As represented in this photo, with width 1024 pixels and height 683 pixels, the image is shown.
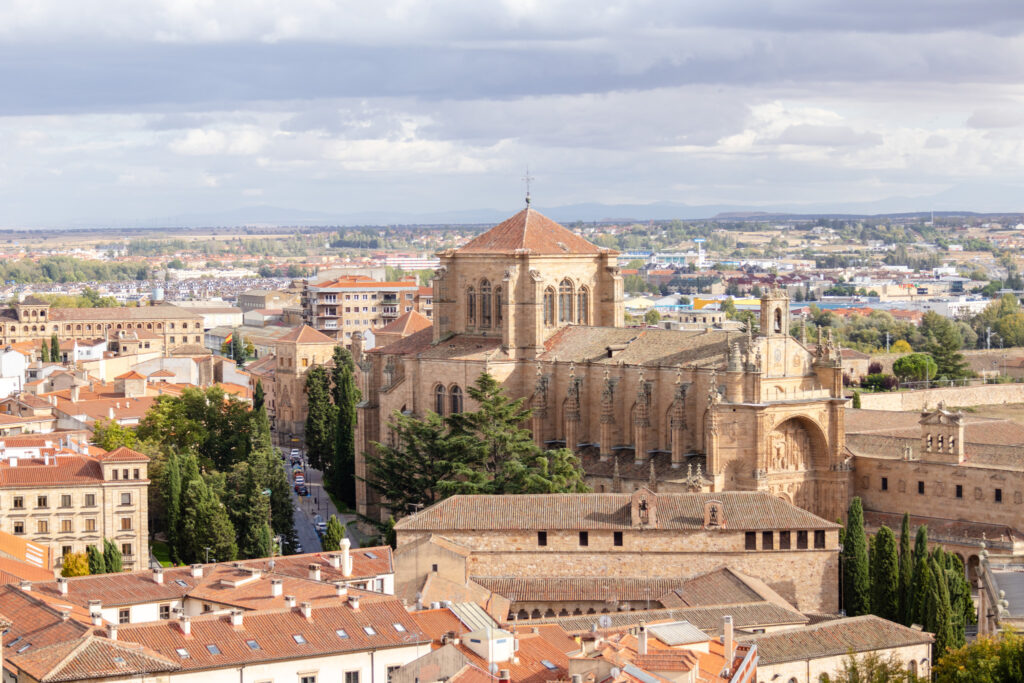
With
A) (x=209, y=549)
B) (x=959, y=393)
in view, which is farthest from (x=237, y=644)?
(x=959, y=393)

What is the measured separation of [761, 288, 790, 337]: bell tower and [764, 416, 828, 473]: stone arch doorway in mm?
4092

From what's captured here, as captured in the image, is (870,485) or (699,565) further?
(870,485)

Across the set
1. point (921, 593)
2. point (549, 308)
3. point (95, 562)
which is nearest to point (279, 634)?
point (95, 562)

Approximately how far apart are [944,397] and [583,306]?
51.9m

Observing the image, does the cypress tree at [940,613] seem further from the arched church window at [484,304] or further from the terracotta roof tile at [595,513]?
the arched church window at [484,304]

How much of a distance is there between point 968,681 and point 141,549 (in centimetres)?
4846

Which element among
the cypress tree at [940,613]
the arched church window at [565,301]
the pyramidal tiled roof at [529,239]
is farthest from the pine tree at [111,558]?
the cypress tree at [940,613]

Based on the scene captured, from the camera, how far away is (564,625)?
6159 centimetres

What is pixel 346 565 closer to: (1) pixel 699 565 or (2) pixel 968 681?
(1) pixel 699 565

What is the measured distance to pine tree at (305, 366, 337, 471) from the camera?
378 ft

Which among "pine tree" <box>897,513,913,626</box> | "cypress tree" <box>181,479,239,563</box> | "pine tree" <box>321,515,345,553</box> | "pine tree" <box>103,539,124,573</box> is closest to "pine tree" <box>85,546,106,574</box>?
"pine tree" <box>103,539,124,573</box>

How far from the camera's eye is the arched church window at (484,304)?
101 meters

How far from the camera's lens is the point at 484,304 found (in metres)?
101

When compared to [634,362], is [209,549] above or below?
below
